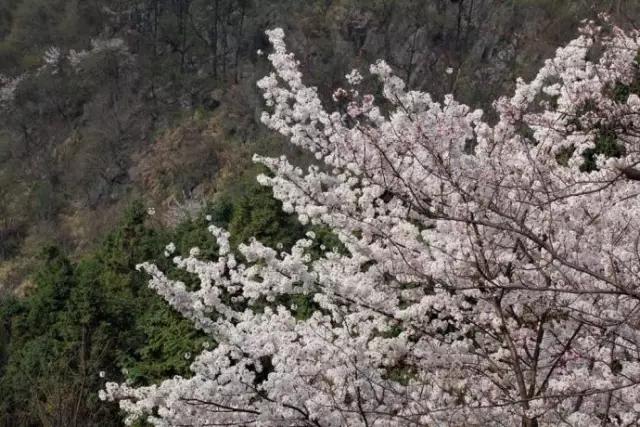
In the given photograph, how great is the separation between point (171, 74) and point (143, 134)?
3.86m

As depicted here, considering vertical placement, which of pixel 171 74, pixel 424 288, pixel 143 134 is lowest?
pixel 424 288

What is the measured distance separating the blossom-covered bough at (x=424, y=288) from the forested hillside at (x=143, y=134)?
12.5 feet

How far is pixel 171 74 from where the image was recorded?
39156 millimetres

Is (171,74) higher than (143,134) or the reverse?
higher

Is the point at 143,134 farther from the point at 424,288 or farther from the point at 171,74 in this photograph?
the point at 424,288

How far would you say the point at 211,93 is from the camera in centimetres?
3703

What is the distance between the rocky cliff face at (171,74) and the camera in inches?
1115

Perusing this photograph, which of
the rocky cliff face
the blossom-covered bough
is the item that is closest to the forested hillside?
the rocky cliff face

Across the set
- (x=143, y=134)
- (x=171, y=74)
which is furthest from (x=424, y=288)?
(x=171, y=74)

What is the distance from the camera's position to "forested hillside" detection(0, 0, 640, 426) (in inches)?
435

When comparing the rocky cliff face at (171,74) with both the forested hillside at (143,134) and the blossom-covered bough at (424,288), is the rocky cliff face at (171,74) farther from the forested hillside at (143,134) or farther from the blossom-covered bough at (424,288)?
the blossom-covered bough at (424,288)

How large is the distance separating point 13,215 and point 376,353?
114 ft

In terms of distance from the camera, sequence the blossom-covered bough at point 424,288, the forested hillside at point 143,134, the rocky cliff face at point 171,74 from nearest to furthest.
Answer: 1. the blossom-covered bough at point 424,288
2. the forested hillside at point 143,134
3. the rocky cliff face at point 171,74

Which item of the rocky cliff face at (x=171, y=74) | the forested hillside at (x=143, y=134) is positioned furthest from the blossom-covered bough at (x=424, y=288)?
the rocky cliff face at (x=171, y=74)
